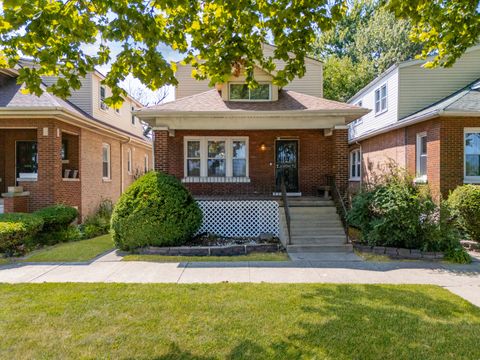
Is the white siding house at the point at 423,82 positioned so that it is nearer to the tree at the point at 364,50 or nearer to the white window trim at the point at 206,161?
the white window trim at the point at 206,161

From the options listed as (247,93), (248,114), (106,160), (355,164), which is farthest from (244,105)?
(355,164)

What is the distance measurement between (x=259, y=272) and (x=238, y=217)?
13.2ft

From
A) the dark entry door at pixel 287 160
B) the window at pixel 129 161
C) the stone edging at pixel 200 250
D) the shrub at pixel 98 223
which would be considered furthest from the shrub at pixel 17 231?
the window at pixel 129 161

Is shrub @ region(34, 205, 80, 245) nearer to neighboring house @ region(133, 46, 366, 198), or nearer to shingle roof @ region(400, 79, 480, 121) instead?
neighboring house @ region(133, 46, 366, 198)

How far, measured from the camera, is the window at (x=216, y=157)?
12.2m

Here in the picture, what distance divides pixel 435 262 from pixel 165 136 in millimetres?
8333

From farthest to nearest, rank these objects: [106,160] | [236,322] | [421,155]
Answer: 1. [106,160]
2. [421,155]
3. [236,322]

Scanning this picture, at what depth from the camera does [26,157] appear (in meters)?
13.0

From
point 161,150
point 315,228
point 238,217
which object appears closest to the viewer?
point 315,228

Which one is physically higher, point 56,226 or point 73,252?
point 56,226

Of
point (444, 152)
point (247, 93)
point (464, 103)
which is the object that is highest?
point (247, 93)

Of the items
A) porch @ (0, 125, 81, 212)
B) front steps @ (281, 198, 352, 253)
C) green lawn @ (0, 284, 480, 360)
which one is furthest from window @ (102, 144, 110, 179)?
green lawn @ (0, 284, 480, 360)

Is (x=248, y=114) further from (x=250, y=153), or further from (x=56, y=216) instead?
(x=56, y=216)

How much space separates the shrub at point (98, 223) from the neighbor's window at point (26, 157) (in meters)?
2.97
